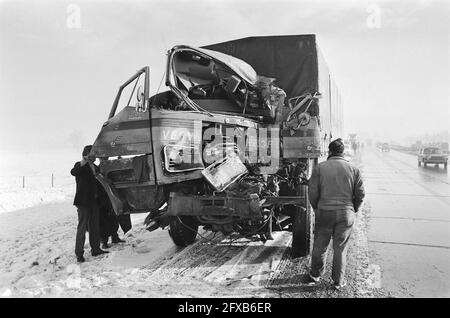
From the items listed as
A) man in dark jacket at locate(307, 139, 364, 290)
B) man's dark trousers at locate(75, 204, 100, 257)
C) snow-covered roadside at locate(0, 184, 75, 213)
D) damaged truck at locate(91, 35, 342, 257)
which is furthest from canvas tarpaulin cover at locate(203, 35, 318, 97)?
snow-covered roadside at locate(0, 184, 75, 213)

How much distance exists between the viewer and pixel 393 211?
8.73 meters

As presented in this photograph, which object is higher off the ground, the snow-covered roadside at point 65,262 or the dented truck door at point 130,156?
the dented truck door at point 130,156

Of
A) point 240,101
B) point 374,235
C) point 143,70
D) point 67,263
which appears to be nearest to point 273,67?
point 240,101

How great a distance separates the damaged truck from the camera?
4613 mm

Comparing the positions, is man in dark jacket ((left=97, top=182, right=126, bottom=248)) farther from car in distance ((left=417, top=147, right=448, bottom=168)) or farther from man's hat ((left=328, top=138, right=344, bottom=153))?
car in distance ((left=417, top=147, right=448, bottom=168))

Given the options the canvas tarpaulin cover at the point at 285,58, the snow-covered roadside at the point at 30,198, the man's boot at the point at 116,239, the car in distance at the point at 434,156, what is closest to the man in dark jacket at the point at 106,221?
the man's boot at the point at 116,239

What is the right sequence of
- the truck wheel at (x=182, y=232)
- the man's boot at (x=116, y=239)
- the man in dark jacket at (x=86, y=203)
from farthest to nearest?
the man's boot at (x=116, y=239), the truck wheel at (x=182, y=232), the man in dark jacket at (x=86, y=203)

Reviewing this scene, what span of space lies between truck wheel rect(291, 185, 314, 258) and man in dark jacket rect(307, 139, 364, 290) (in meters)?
0.83

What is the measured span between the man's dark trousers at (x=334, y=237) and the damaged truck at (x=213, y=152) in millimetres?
696

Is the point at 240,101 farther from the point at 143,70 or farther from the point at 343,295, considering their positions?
the point at 343,295

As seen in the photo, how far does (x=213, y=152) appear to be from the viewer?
488 cm

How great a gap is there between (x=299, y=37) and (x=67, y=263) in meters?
5.51

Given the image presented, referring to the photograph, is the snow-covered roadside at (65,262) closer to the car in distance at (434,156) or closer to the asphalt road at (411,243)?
the asphalt road at (411,243)

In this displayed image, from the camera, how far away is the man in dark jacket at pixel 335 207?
4.27 meters
